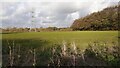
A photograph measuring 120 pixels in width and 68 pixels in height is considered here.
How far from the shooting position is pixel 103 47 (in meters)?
8.68

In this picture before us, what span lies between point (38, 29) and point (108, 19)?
3529 mm

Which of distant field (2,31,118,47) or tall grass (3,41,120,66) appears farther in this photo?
distant field (2,31,118,47)

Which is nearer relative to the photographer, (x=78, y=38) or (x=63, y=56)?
(x=63, y=56)

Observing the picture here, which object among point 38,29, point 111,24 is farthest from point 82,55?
point 38,29

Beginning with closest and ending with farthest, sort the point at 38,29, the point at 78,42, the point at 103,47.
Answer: the point at 103,47
the point at 78,42
the point at 38,29

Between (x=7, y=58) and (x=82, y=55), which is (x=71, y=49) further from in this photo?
(x=7, y=58)

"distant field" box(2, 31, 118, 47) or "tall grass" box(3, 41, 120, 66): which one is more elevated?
"distant field" box(2, 31, 118, 47)

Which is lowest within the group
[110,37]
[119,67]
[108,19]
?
[119,67]

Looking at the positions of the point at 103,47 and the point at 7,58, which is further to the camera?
the point at 103,47

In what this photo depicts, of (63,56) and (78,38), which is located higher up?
(78,38)

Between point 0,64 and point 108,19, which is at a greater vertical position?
point 108,19

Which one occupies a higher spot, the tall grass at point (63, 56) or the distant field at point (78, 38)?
the distant field at point (78, 38)

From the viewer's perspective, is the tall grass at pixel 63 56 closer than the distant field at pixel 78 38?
Yes

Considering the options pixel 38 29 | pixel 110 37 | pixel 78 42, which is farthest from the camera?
pixel 38 29
